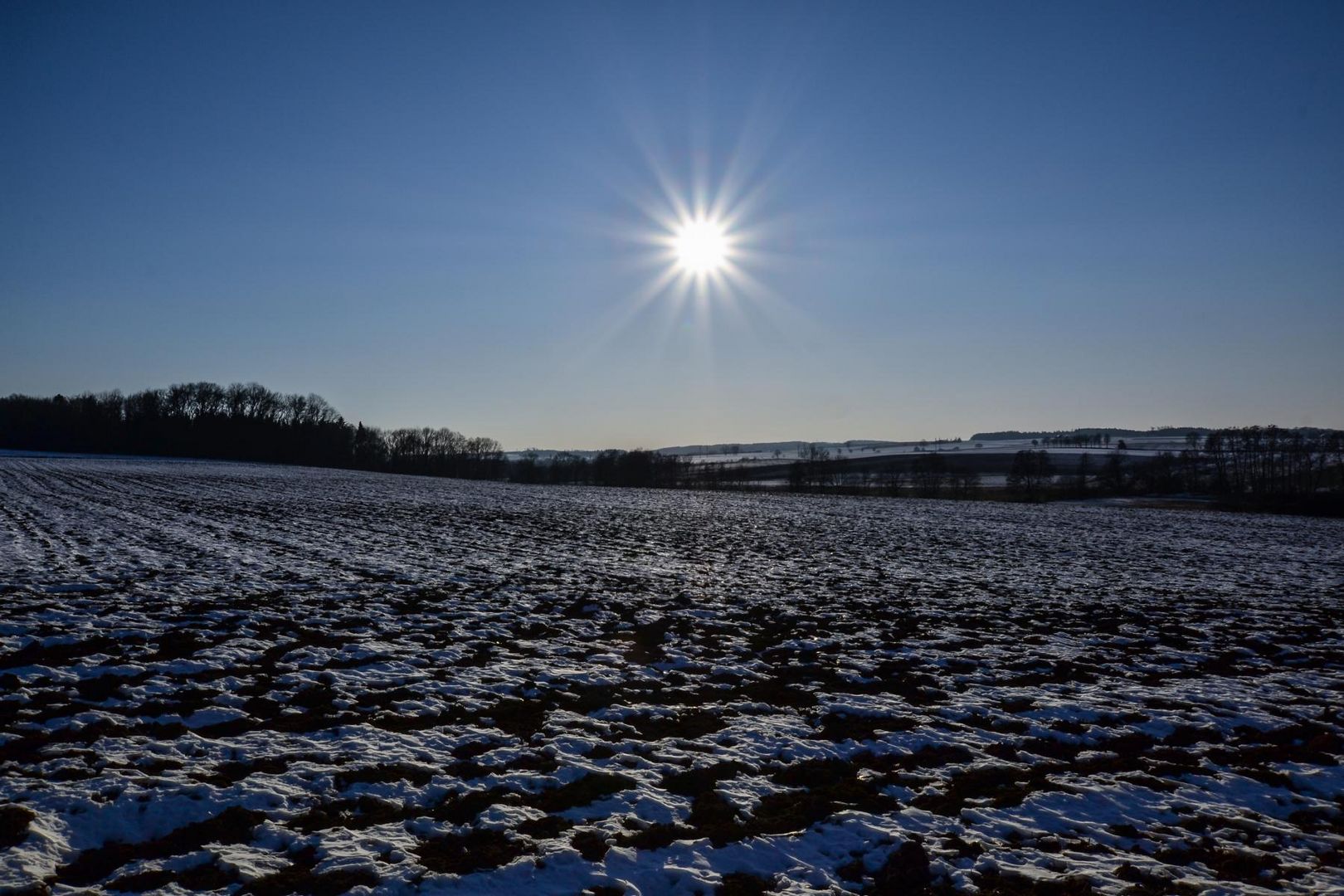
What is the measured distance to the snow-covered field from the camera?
5258mm

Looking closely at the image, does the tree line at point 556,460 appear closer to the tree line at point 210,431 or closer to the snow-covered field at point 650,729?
the tree line at point 210,431

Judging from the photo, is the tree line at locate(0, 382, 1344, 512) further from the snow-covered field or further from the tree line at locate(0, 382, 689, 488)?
the snow-covered field

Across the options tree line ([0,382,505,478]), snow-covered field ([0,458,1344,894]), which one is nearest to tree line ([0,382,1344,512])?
tree line ([0,382,505,478])

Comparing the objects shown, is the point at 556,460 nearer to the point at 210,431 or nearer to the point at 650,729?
the point at 210,431

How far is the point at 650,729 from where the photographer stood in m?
7.94

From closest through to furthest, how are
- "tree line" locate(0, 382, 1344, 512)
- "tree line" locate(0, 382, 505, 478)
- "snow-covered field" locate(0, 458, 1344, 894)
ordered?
"snow-covered field" locate(0, 458, 1344, 894) → "tree line" locate(0, 382, 1344, 512) → "tree line" locate(0, 382, 505, 478)

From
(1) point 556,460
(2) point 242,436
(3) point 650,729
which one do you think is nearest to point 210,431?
(2) point 242,436

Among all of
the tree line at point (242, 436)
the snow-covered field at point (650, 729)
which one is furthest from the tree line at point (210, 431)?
the snow-covered field at point (650, 729)

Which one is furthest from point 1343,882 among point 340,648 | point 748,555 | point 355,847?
point 748,555

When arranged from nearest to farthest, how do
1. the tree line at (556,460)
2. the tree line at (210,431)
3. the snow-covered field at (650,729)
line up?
the snow-covered field at (650,729)
the tree line at (556,460)
the tree line at (210,431)

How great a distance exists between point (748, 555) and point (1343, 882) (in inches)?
676

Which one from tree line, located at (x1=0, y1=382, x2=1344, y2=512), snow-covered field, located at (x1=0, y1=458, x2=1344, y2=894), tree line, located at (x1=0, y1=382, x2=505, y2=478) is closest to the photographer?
snow-covered field, located at (x1=0, y1=458, x2=1344, y2=894)

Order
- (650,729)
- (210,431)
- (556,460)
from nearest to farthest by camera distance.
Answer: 1. (650,729)
2. (210,431)
3. (556,460)

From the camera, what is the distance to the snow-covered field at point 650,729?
526 centimetres
